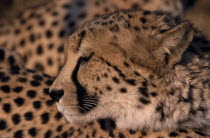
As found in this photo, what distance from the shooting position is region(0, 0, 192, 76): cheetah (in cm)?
398

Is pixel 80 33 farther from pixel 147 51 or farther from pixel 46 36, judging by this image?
pixel 46 36

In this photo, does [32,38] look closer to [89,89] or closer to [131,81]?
[89,89]

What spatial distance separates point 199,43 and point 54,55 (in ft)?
5.55

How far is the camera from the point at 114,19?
2518mm

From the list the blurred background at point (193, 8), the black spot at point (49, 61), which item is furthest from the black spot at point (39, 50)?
the blurred background at point (193, 8)

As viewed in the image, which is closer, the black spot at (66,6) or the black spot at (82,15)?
the black spot at (82,15)

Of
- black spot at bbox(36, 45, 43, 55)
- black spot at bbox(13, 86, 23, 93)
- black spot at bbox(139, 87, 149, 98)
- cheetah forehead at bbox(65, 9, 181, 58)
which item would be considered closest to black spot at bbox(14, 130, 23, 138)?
black spot at bbox(13, 86, 23, 93)

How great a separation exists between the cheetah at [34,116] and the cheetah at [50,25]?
0.95 m

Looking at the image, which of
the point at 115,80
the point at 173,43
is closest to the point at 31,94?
the point at 115,80

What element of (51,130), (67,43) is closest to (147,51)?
(67,43)

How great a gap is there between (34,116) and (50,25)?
144 cm

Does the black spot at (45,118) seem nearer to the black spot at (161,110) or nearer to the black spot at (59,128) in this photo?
the black spot at (59,128)

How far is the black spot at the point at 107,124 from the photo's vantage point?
2.59 m

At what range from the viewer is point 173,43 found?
2270 mm
